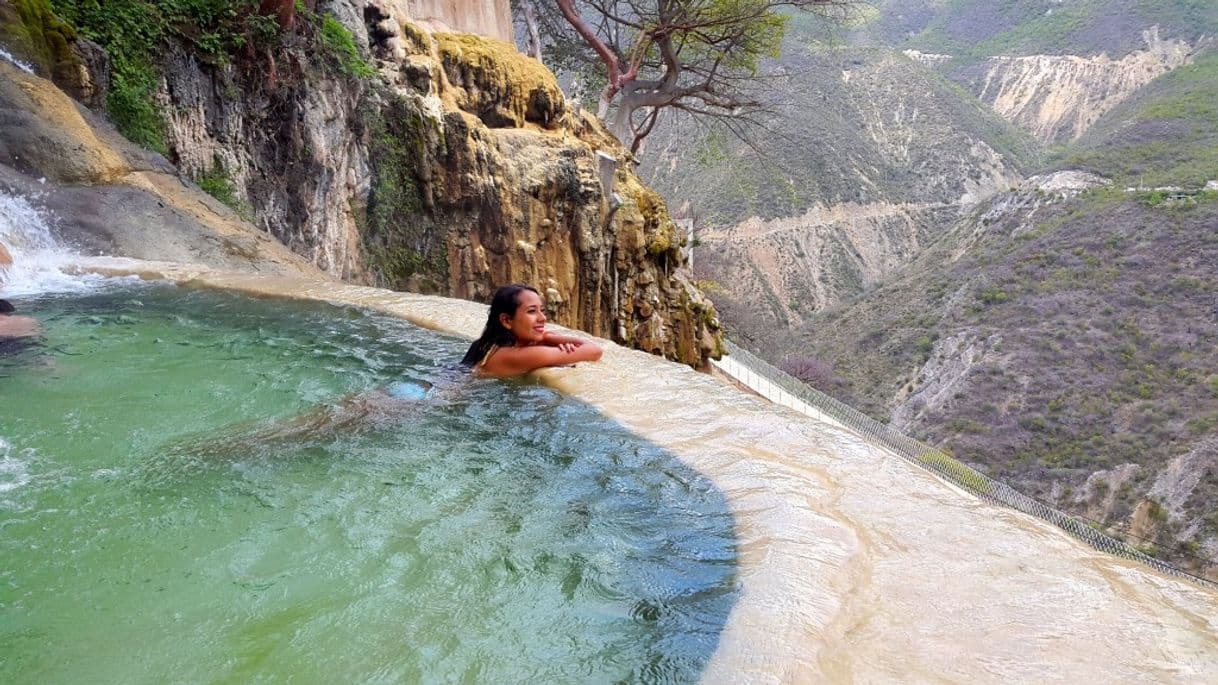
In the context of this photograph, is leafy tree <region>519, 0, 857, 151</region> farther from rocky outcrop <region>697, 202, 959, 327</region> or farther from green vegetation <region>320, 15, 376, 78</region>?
rocky outcrop <region>697, 202, 959, 327</region>

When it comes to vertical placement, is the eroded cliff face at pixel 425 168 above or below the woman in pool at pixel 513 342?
above

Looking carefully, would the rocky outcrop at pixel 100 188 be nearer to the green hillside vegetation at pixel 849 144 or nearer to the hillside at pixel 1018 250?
the hillside at pixel 1018 250

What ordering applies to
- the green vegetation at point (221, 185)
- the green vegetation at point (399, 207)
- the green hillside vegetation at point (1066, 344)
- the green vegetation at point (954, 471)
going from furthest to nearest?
the green hillside vegetation at point (1066, 344) < the green vegetation at point (954, 471) < the green vegetation at point (399, 207) < the green vegetation at point (221, 185)

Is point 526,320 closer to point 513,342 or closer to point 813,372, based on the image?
point 513,342

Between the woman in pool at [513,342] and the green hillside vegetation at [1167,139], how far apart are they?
36.0 meters

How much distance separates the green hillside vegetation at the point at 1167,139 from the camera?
108 ft

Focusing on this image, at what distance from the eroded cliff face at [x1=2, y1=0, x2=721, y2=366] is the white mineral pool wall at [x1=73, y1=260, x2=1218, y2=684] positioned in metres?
6.21

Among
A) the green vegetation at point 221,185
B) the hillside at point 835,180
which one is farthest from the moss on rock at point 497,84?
the hillside at point 835,180

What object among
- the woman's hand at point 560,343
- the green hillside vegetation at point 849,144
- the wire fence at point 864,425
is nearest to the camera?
the woman's hand at point 560,343

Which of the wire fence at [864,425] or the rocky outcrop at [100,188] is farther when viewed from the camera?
the wire fence at [864,425]

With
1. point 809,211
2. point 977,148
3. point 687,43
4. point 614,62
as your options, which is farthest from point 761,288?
point 614,62

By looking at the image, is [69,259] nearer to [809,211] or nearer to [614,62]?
[614,62]

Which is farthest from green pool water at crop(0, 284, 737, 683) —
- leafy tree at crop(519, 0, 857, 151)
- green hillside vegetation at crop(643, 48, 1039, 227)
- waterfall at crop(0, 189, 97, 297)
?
green hillside vegetation at crop(643, 48, 1039, 227)

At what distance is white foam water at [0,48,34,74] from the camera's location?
6.71 m
